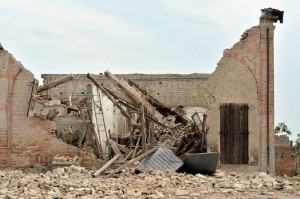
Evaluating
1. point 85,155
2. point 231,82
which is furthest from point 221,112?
point 85,155

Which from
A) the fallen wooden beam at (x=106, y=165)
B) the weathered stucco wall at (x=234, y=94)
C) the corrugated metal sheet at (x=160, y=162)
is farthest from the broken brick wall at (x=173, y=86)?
the corrugated metal sheet at (x=160, y=162)

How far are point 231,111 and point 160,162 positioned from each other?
162 inches

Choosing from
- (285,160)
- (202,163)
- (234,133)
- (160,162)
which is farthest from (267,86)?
(160,162)

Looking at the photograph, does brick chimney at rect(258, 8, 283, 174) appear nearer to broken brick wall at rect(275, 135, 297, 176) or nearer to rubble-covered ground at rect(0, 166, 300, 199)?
broken brick wall at rect(275, 135, 297, 176)

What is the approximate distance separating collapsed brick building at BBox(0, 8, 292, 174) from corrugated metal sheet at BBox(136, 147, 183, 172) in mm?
3210

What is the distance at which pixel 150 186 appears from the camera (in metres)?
15.3

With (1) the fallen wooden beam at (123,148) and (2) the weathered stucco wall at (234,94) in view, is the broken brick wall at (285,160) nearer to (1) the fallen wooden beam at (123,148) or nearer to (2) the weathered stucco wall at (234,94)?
(2) the weathered stucco wall at (234,94)

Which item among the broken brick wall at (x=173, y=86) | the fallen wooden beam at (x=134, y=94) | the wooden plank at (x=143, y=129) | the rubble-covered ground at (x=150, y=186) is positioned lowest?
the rubble-covered ground at (x=150, y=186)

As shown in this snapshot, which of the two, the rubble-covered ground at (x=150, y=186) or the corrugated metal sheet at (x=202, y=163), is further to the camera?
the corrugated metal sheet at (x=202, y=163)

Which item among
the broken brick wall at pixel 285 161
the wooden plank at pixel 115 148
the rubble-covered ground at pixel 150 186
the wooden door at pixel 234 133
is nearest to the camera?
the rubble-covered ground at pixel 150 186

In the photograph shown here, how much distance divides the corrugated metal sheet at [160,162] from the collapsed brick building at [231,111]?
321 centimetres

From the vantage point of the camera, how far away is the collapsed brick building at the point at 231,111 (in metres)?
21.5

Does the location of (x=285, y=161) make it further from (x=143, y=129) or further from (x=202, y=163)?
(x=202, y=163)

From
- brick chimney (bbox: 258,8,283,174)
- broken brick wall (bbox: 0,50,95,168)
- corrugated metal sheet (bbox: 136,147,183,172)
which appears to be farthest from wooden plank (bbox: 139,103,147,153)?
brick chimney (bbox: 258,8,283,174)
